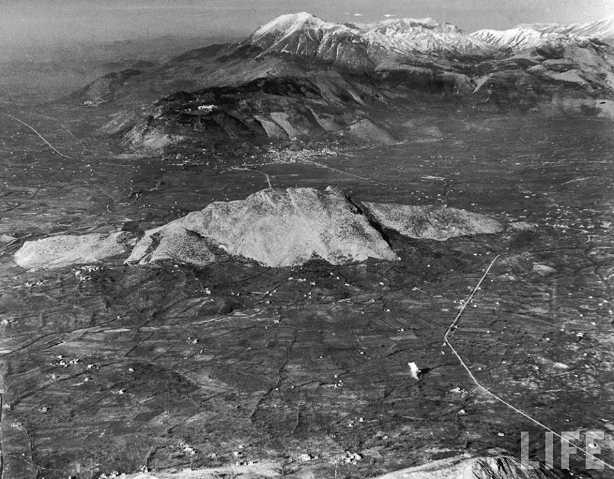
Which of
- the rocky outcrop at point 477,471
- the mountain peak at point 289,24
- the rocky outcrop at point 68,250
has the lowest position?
the rocky outcrop at point 68,250

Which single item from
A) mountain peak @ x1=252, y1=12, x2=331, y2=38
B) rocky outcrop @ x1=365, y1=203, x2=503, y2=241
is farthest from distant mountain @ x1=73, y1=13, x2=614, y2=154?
rocky outcrop @ x1=365, y1=203, x2=503, y2=241

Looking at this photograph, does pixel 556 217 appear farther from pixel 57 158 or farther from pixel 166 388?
pixel 57 158

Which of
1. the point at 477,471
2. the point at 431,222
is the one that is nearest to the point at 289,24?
the point at 431,222

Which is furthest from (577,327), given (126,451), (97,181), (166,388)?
(97,181)

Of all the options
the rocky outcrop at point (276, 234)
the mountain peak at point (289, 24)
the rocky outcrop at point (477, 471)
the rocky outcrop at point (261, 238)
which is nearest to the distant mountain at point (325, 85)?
the mountain peak at point (289, 24)

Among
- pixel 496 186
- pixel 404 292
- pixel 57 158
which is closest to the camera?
pixel 404 292

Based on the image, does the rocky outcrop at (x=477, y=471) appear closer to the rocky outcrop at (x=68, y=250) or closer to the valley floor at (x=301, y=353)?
the valley floor at (x=301, y=353)
